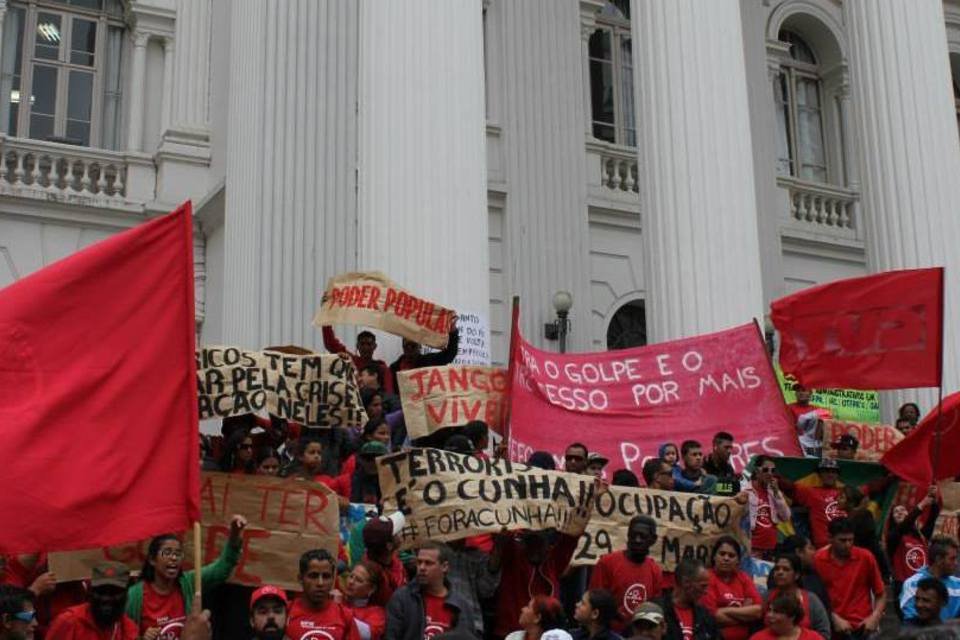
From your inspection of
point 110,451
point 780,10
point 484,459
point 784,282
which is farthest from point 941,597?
point 780,10

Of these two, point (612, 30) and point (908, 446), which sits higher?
point (612, 30)

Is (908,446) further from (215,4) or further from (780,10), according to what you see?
(780,10)

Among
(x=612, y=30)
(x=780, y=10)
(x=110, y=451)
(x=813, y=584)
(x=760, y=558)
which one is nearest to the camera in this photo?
(x=110, y=451)

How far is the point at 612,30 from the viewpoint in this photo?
20.8 metres

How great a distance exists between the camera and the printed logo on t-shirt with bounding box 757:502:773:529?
33.4 ft

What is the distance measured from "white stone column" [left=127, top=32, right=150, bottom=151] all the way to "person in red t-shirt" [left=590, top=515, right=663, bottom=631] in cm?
1158

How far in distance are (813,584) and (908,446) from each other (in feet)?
5.91

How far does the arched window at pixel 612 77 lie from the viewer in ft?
66.1

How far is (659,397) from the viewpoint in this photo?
36.4 ft

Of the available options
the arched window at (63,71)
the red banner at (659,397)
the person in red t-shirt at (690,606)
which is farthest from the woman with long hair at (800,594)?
the arched window at (63,71)

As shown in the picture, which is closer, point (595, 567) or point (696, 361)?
point (595, 567)

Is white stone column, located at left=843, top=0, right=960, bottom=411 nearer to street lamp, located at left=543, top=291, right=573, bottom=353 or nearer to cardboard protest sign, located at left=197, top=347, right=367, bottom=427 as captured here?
street lamp, located at left=543, top=291, right=573, bottom=353

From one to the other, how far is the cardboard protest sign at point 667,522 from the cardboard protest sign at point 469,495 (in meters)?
0.45

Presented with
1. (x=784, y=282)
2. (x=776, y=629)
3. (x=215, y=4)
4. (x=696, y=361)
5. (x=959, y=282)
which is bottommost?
(x=776, y=629)
